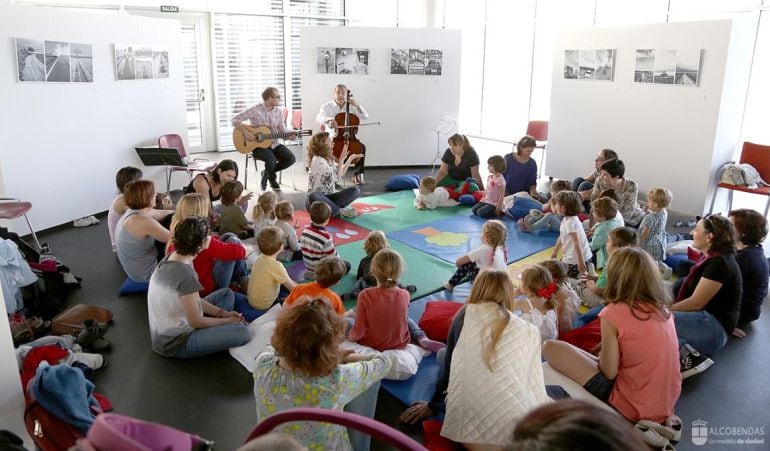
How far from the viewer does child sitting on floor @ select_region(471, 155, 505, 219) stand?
23.1 ft

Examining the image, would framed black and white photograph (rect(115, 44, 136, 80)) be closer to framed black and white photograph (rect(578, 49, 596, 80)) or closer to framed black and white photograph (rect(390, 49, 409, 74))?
framed black and white photograph (rect(390, 49, 409, 74))

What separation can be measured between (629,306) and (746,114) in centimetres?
597

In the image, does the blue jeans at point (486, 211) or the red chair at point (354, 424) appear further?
the blue jeans at point (486, 211)

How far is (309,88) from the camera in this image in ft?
31.6

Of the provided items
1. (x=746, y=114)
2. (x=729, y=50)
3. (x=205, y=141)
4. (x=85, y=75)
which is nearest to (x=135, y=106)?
(x=85, y=75)

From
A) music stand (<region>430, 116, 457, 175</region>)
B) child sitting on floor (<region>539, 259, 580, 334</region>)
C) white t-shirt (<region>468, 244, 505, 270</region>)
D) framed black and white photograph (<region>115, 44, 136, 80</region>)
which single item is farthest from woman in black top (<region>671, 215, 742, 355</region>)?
framed black and white photograph (<region>115, 44, 136, 80</region>)

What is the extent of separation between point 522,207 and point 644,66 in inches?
105

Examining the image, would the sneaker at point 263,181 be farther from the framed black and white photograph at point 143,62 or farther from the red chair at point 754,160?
the red chair at point 754,160

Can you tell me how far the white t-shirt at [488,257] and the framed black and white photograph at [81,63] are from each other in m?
4.95

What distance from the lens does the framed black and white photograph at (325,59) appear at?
9617 millimetres

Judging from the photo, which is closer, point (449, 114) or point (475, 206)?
point (475, 206)

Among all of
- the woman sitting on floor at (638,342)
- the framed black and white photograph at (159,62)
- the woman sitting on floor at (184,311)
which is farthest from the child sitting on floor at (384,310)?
the framed black and white photograph at (159,62)

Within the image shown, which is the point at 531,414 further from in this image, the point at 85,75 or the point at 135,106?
the point at 135,106

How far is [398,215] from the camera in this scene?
735 cm
